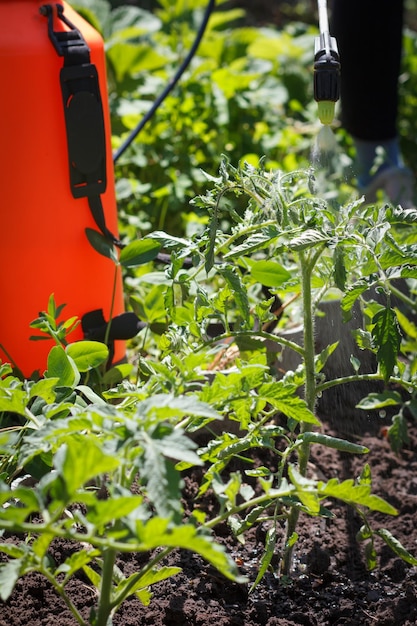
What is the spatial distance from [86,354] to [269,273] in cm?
32

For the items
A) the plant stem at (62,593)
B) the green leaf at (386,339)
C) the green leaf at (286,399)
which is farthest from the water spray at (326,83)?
the plant stem at (62,593)

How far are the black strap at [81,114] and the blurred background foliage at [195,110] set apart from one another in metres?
0.38

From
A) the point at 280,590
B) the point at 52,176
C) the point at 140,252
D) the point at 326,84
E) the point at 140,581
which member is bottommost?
the point at 280,590

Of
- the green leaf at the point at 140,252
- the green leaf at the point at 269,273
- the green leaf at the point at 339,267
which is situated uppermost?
the green leaf at the point at 339,267

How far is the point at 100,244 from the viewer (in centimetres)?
174

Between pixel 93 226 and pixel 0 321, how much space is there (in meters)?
0.27

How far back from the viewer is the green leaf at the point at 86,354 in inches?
57.0

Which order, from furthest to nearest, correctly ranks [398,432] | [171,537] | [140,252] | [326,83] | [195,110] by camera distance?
[195,110]
[140,252]
[398,432]
[326,83]
[171,537]

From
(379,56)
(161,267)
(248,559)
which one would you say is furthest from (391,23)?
(248,559)

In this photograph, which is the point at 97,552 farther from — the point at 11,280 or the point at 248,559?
the point at 11,280

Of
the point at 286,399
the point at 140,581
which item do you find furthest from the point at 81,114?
the point at 140,581

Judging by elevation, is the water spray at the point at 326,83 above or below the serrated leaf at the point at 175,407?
above

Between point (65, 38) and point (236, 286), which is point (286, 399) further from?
point (65, 38)

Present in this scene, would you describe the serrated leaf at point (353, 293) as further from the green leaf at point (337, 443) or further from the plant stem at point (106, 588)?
the plant stem at point (106, 588)
